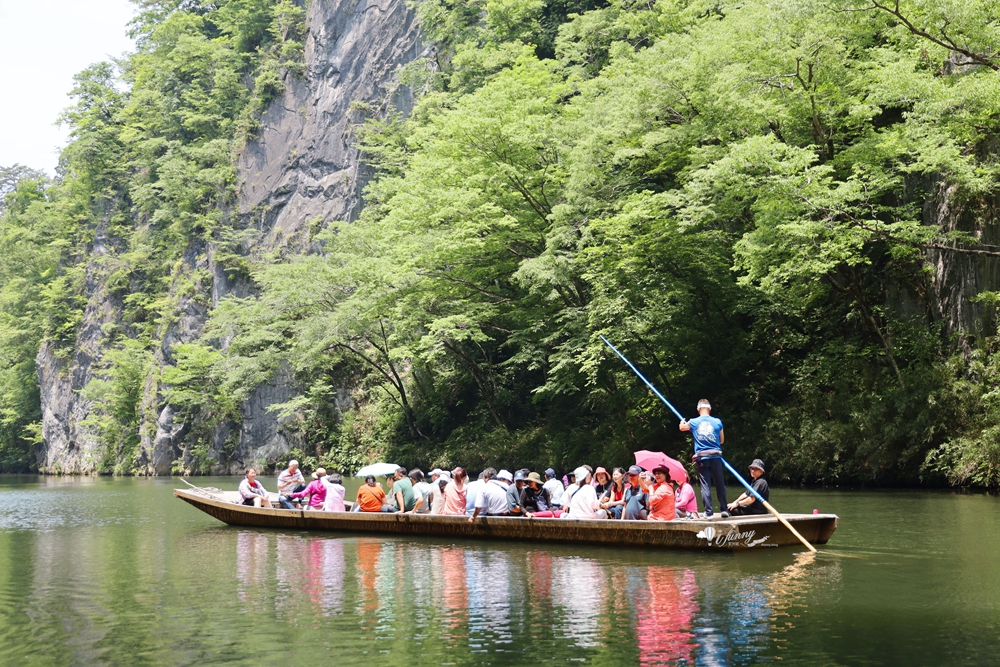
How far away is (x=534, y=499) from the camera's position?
16.2m

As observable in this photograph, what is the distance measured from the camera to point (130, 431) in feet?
194

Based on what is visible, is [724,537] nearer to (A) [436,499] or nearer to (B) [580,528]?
(B) [580,528]

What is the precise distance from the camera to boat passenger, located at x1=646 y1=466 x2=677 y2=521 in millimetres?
13594

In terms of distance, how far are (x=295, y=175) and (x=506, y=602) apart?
1969 inches

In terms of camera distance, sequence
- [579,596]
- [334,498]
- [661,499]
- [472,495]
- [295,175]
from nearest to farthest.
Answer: [579,596], [661,499], [472,495], [334,498], [295,175]

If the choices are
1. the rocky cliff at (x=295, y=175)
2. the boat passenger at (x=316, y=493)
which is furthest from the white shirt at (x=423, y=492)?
the rocky cliff at (x=295, y=175)

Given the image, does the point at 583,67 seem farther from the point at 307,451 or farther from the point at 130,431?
the point at 130,431

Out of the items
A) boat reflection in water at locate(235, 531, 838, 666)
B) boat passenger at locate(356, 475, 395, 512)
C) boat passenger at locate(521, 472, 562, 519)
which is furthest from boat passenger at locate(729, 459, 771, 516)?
boat passenger at locate(356, 475, 395, 512)

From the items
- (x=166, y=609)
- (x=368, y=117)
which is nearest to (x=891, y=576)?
(x=166, y=609)

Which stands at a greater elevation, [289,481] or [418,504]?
[289,481]

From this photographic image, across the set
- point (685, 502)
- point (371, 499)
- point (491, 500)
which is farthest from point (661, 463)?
point (371, 499)

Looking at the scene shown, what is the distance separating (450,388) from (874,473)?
21.4 metres

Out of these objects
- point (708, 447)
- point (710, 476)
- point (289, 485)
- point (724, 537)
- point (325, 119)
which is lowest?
point (724, 537)

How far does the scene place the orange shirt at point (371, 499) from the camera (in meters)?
17.2
